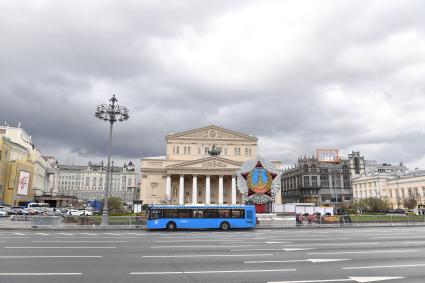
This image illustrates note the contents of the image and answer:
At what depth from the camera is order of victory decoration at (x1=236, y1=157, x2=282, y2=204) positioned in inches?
1881

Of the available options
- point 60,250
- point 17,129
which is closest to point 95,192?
point 17,129

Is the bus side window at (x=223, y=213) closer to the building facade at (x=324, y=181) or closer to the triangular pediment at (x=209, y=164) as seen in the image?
the triangular pediment at (x=209, y=164)

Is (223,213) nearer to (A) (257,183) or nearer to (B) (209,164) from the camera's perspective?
(A) (257,183)

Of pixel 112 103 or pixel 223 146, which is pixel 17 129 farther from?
pixel 112 103

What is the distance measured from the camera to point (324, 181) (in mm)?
138750

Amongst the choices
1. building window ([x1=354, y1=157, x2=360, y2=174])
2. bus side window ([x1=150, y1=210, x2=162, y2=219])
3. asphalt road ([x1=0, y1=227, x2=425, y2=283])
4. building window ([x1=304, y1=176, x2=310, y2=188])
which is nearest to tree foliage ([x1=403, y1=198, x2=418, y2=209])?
building window ([x1=304, y1=176, x2=310, y2=188])

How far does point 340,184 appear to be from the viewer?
138 metres

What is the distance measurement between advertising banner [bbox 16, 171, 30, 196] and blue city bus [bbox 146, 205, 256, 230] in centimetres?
7085

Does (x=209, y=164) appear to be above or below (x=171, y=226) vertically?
above

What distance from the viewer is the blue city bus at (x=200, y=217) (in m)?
35.0

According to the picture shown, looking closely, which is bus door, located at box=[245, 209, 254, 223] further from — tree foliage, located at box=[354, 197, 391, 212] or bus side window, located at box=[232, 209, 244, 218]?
tree foliage, located at box=[354, 197, 391, 212]

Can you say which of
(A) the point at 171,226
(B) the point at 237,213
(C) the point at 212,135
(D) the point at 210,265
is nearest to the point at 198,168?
(C) the point at 212,135

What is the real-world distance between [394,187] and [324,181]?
3147 cm

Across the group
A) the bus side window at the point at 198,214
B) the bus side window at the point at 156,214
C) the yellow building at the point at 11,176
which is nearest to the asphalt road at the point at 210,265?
the bus side window at the point at 156,214
